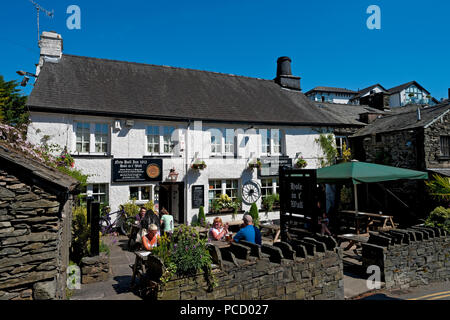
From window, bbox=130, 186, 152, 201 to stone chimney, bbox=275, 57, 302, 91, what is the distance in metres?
12.4

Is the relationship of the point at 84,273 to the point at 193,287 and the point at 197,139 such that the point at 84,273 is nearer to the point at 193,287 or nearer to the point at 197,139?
the point at 193,287

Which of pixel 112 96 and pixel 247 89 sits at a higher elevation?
pixel 247 89

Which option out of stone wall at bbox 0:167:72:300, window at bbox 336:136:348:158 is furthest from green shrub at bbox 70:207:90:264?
window at bbox 336:136:348:158

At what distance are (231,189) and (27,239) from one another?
1071 centimetres

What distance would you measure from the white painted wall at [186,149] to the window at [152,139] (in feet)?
0.79

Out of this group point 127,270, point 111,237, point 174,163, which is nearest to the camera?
point 127,270

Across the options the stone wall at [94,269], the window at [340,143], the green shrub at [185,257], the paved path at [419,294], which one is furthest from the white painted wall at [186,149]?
the green shrub at [185,257]

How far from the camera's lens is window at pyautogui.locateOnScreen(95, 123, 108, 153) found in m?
12.2

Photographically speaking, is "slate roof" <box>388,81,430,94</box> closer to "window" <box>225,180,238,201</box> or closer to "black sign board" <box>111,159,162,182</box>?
"window" <box>225,180,238,201</box>

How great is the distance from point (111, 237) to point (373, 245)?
9.34m

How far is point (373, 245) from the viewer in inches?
293

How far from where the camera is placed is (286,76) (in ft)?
66.1

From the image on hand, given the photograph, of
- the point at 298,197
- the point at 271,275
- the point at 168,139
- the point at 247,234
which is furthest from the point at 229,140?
the point at 271,275
